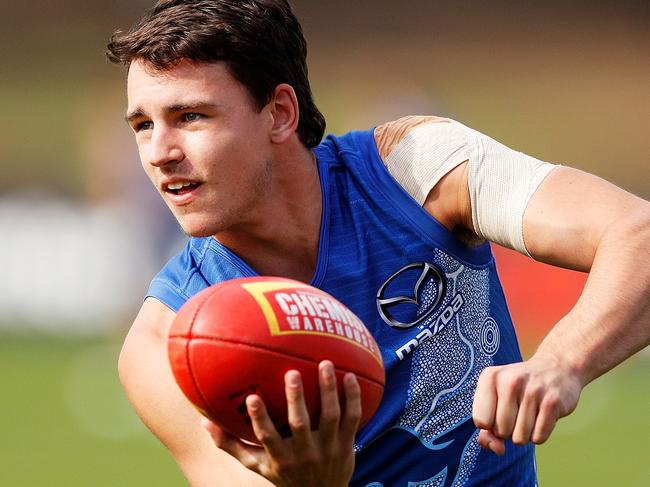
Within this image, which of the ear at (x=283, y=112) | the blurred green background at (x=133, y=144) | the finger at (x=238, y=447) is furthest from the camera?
the blurred green background at (x=133, y=144)

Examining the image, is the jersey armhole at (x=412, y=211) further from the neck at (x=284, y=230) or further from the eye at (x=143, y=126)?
the eye at (x=143, y=126)

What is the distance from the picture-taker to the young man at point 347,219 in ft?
10.5

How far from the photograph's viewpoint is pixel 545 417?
247 centimetres

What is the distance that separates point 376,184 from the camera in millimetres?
3494

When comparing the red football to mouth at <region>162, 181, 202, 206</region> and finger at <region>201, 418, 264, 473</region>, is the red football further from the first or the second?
mouth at <region>162, 181, 202, 206</region>

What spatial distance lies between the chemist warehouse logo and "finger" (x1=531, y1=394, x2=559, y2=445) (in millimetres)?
957

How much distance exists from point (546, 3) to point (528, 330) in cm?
737

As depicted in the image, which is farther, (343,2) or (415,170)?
(343,2)

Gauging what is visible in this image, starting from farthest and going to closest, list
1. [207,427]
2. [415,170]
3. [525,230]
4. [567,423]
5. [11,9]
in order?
[11,9] → [567,423] → [415,170] → [525,230] → [207,427]

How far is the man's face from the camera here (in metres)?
3.21

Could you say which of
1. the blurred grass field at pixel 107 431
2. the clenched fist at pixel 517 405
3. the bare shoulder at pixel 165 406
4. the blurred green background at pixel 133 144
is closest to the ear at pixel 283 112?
the bare shoulder at pixel 165 406

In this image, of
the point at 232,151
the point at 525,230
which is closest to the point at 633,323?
the point at 525,230

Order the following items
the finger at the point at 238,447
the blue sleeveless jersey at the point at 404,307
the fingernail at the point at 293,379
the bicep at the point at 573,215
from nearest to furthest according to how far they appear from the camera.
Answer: the fingernail at the point at 293,379 → the finger at the point at 238,447 → the bicep at the point at 573,215 → the blue sleeveless jersey at the point at 404,307

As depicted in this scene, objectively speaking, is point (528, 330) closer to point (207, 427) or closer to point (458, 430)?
point (458, 430)
